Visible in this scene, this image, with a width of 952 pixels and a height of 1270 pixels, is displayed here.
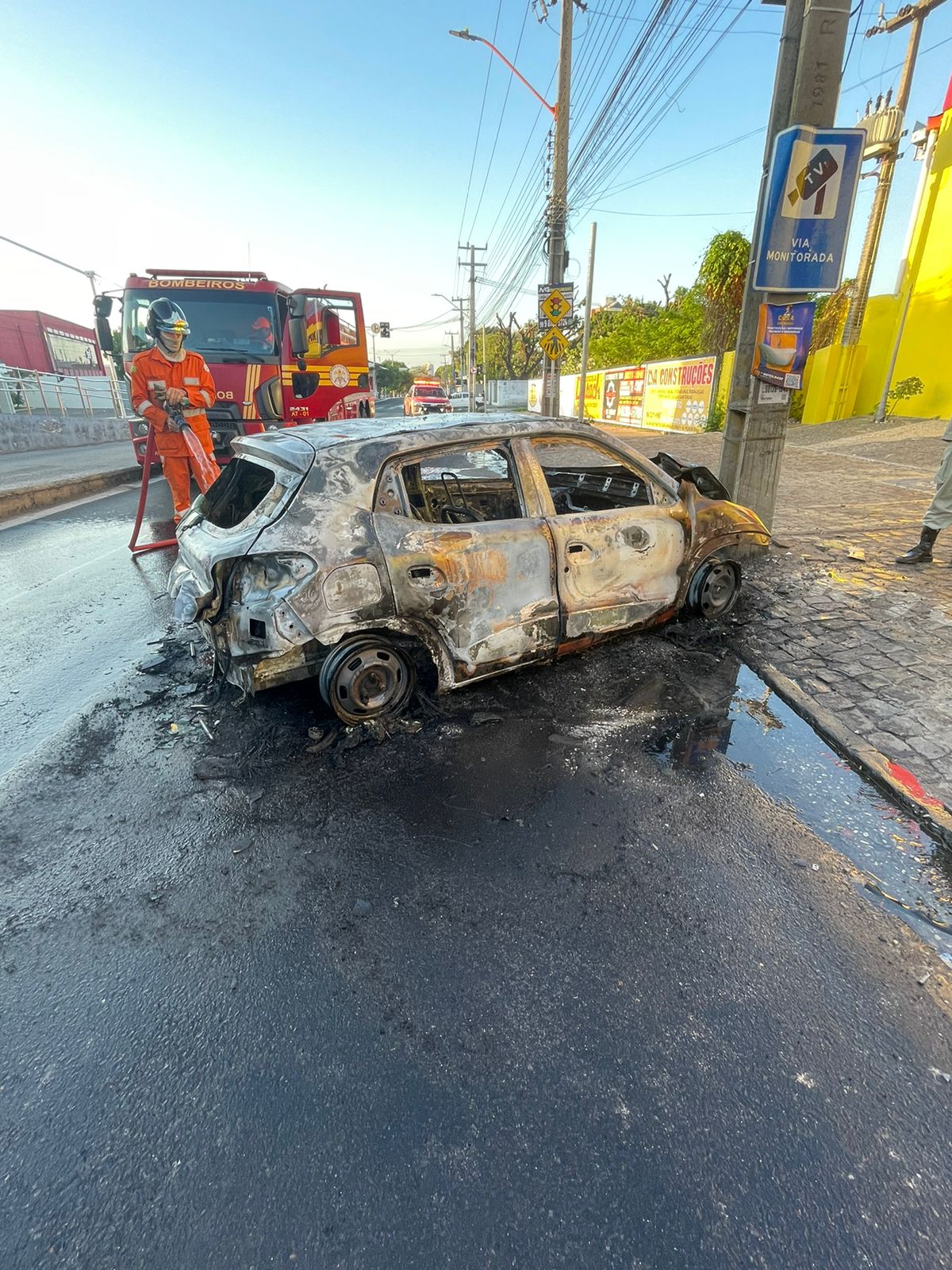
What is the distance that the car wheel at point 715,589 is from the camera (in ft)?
14.9

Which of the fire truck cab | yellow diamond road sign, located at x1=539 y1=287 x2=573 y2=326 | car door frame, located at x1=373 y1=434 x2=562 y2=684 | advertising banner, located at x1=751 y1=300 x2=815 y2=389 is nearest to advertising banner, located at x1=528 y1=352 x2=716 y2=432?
yellow diamond road sign, located at x1=539 y1=287 x2=573 y2=326

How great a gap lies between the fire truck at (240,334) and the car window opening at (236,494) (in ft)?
20.2

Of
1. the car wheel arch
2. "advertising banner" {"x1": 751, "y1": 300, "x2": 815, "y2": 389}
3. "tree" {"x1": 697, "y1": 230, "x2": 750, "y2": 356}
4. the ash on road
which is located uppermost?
"tree" {"x1": 697, "y1": 230, "x2": 750, "y2": 356}

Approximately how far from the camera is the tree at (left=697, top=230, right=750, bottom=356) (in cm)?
2120

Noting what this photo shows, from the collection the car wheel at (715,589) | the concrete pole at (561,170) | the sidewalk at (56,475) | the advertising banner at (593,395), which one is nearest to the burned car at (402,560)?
the car wheel at (715,589)

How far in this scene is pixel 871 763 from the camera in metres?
3.04

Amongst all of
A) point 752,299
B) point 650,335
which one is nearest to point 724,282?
point 650,335

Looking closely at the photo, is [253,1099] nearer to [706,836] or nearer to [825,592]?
[706,836]

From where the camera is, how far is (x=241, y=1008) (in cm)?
190

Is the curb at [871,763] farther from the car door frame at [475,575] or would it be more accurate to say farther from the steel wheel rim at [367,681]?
the steel wheel rim at [367,681]

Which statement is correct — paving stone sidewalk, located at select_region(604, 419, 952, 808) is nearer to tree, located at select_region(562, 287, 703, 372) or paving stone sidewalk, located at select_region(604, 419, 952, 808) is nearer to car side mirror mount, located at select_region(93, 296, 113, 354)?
car side mirror mount, located at select_region(93, 296, 113, 354)

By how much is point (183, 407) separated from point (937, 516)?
7683 mm

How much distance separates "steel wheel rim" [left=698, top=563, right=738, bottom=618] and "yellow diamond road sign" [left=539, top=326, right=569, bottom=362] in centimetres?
836

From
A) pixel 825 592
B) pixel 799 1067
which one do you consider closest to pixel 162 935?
pixel 799 1067
